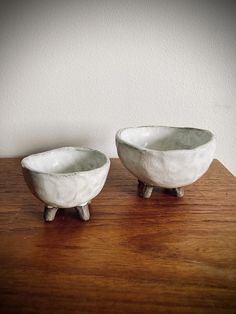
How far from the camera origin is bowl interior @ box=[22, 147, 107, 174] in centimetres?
61

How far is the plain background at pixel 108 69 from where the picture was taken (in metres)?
0.82

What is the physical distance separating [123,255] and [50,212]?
0.17 metres

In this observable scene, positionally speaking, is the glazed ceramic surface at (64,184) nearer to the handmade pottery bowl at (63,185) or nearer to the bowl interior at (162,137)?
the handmade pottery bowl at (63,185)

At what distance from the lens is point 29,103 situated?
881mm

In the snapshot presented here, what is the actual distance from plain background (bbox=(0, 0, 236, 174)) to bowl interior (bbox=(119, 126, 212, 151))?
0.17m

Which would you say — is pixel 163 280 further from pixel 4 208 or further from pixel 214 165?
pixel 214 165

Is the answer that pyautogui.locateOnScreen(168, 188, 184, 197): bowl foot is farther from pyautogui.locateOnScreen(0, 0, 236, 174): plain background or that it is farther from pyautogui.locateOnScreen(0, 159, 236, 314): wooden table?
pyautogui.locateOnScreen(0, 0, 236, 174): plain background

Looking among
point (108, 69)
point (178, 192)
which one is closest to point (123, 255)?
point (178, 192)

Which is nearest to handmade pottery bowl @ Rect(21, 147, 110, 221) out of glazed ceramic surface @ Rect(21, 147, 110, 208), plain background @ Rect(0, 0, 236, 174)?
glazed ceramic surface @ Rect(21, 147, 110, 208)

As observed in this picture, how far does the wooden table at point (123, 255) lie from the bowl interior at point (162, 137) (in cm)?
12

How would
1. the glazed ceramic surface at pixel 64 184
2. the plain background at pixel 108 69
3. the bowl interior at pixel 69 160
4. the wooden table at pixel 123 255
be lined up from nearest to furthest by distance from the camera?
the wooden table at pixel 123 255, the glazed ceramic surface at pixel 64 184, the bowl interior at pixel 69 160, the plain background at pixel 108 69

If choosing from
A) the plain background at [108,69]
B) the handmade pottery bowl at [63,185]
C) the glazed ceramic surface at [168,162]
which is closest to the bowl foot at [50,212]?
the handmade pottery bowl at [63,185]

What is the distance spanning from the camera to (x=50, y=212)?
0.54 meters

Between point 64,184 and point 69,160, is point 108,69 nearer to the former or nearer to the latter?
point 69,160
